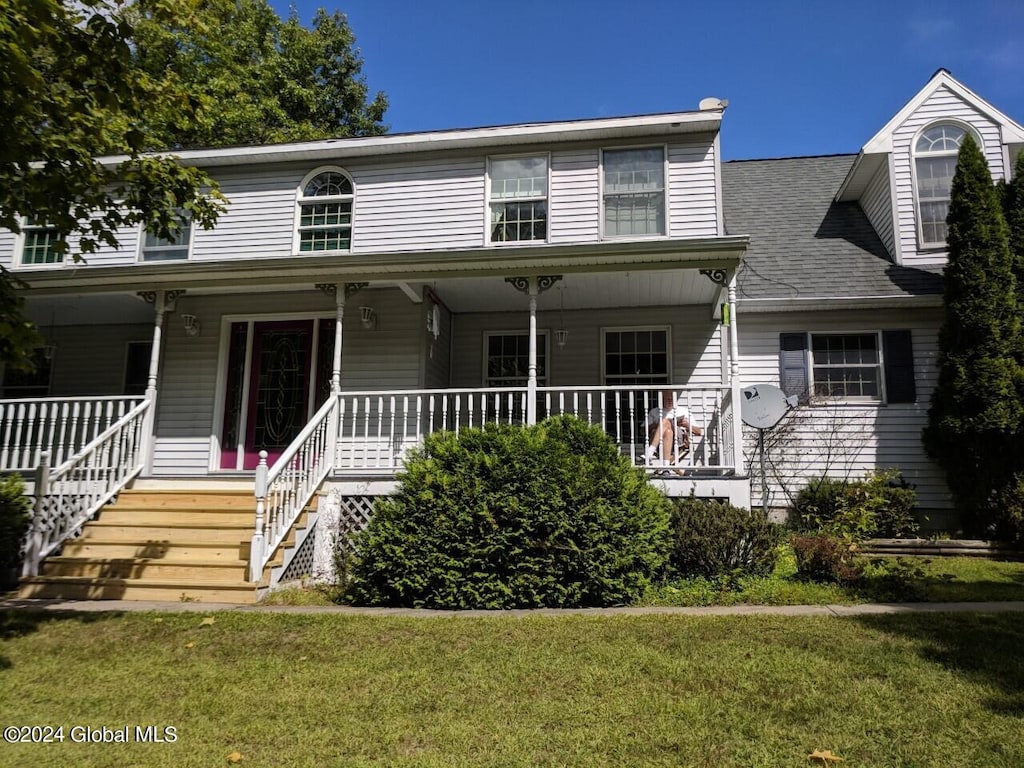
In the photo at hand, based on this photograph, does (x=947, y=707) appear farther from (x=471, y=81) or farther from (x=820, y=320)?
(x=471, y=81)

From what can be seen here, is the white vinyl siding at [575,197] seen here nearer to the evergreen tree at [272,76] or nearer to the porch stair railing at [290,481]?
the porch stair railing at [290,481]

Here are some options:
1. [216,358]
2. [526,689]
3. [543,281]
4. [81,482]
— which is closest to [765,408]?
[543,281]

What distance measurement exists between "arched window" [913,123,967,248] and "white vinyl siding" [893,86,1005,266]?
110 millimetres

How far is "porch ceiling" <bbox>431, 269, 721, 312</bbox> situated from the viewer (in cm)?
913

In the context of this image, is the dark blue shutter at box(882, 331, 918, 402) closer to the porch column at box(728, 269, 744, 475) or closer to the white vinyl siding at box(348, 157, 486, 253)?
the porch column at box(728, 269, 744, 475)

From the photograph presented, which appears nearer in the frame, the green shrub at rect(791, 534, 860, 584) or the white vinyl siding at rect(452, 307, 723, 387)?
the green shrub at rect(791, 534, 860, 584)

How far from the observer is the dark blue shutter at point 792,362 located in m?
10.7

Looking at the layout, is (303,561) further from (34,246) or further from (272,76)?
(272,76)

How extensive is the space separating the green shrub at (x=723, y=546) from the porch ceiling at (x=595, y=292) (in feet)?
10.8

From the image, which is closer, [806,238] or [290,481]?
[290,481]

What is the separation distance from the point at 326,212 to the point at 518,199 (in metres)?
3.12

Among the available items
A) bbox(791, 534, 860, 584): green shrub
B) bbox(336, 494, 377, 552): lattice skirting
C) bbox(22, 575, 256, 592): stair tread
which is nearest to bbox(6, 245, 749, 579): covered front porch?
bbox(336, 494, 377, 552): lattice skirting

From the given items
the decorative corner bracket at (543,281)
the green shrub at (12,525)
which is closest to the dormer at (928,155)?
the decorative corner bracket at (543,281)

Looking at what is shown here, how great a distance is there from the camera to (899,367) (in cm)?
1041
